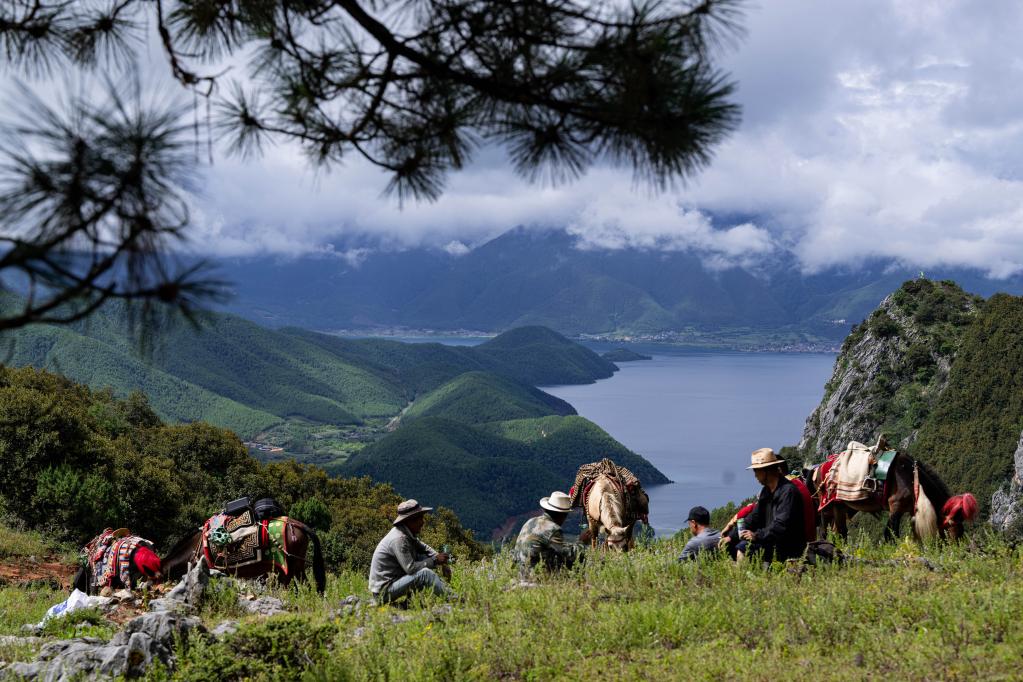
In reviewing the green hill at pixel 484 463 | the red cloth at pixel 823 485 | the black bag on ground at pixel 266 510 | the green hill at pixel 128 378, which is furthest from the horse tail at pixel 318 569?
the green hill at pixel 128 378

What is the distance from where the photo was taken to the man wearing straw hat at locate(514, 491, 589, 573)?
30.7 ft

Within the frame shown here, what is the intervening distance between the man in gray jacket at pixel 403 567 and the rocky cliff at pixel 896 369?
78473 millimetres

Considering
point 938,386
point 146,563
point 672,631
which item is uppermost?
point 672,631

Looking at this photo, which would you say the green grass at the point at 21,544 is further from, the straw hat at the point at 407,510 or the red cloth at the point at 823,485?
the red cloth at the point at 823,485

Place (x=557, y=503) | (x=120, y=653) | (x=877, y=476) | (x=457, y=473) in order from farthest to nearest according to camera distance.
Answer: (x=457, y=473) < (x=877, y=476) < (x=557, y=503) < (x=120, y=653)

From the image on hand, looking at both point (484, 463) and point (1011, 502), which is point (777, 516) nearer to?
point (1011, 502)

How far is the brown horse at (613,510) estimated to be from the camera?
37.4ft

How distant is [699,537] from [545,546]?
6.14 feet

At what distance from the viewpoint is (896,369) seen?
8725 cm

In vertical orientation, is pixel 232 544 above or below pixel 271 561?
above

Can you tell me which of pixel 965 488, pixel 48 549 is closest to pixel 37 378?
pixel 48 549

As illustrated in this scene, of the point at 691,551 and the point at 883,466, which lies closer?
the point at 691,551

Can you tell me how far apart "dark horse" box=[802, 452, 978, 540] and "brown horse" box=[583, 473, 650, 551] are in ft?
8.37

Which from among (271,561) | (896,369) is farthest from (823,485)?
(896,369)
